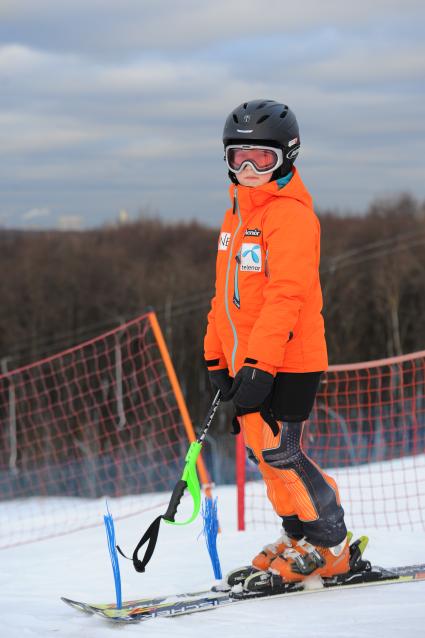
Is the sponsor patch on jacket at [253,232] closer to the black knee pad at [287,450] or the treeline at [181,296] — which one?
the black knee pad at [287,450]

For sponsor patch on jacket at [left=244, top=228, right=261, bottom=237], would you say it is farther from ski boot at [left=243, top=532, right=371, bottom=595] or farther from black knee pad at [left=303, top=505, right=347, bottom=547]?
ski boot at [left=243, top=532, right=371, bottom=595]

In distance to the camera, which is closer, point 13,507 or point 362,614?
point 362,614

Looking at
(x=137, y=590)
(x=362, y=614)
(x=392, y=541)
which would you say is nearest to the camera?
(x=362, y=614)

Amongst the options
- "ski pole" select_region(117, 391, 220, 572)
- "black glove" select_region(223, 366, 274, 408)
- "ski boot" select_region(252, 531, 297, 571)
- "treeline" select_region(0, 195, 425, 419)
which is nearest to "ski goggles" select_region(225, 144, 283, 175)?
"black glove" select_region(223, 366, 274, 408)

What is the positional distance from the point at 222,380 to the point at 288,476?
1.75 feet

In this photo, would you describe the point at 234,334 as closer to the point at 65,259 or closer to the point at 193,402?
the point at 193,402

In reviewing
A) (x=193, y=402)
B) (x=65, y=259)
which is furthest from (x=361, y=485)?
(x=65, y=259)

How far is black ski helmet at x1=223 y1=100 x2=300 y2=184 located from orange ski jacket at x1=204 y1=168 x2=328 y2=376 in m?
0.12

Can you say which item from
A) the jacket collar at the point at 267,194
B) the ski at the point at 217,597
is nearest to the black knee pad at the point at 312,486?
the ski at the point at 217,597

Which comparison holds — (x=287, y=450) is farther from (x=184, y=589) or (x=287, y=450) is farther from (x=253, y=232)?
(x=184, y=589)

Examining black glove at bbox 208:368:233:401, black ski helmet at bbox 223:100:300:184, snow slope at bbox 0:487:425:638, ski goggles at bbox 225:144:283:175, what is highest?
black ski helmet at bbox 223:100:300:184

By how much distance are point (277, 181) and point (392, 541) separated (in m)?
2.42

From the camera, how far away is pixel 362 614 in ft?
11.0

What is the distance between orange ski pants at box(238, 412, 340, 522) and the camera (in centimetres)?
349
